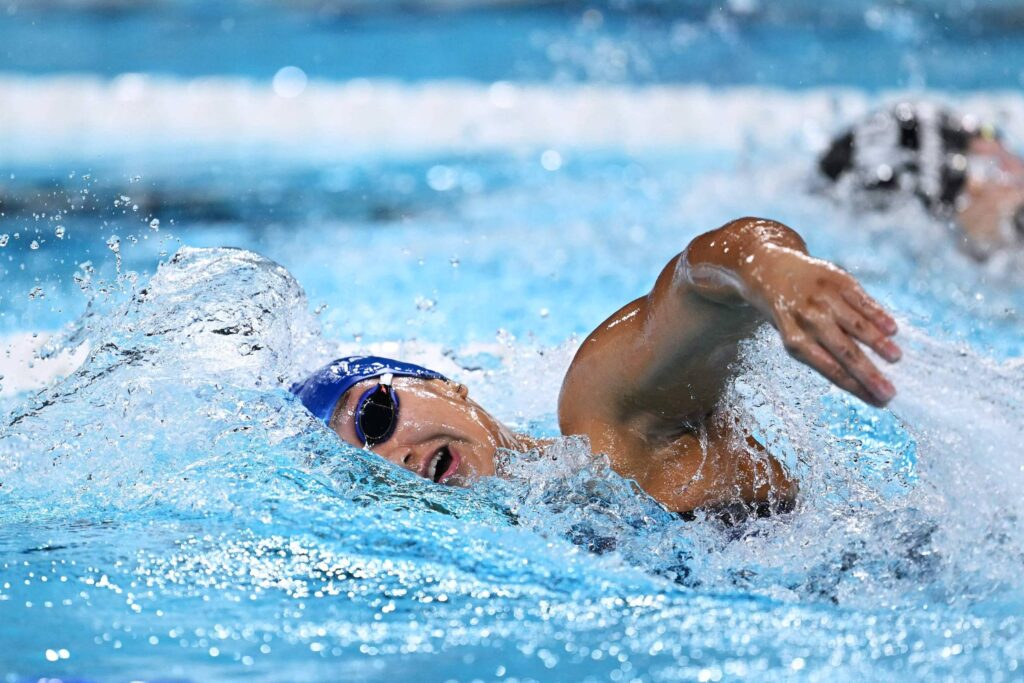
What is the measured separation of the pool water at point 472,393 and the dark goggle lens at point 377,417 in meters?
0.04

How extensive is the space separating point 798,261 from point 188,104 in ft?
14.1

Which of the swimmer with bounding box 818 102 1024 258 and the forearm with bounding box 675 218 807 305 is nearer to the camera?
the forearm with bounding box 675 218 807 305

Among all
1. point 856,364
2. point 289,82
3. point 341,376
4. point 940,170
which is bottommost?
point 856,364

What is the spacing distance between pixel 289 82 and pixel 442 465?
12.8 feet

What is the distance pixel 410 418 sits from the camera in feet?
5.72

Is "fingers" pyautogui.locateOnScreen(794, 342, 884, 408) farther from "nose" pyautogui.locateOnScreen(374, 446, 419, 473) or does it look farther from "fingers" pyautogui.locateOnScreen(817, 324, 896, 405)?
"nose" pyautogui.locateOnScreen(374, 446, 419, 473)

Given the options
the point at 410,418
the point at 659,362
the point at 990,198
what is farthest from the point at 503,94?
the point at 659,362

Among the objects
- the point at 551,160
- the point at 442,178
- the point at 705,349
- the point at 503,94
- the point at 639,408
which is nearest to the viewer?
the point at 705,349

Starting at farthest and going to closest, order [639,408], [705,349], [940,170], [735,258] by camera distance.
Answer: [940,170], [639,408], [705,349], [735,258]

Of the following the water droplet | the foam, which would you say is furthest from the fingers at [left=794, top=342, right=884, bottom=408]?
the foam

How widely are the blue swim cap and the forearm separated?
55cm

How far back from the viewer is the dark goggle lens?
1747 millimetres

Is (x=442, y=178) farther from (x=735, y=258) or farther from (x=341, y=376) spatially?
(x=735, y=258)

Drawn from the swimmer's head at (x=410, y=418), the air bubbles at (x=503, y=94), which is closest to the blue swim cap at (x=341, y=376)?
the swimmer's head at (x=410, y=418)
